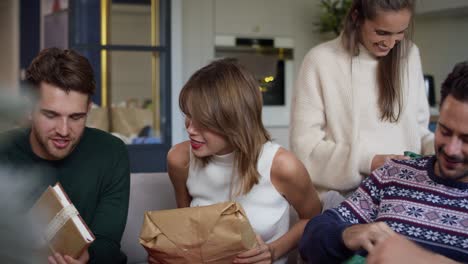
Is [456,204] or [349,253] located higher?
[456,204]

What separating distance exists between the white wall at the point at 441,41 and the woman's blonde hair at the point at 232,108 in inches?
171

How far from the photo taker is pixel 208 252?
58.6 inches

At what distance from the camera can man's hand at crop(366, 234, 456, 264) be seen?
1.17 m

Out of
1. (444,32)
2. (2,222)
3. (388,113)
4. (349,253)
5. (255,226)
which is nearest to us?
(2,222)

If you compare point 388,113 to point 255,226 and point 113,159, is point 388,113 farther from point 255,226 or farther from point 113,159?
point 113,159

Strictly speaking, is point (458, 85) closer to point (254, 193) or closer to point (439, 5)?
point (254, 193)

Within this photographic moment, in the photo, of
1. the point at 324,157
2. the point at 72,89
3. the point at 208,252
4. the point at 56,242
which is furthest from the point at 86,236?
the point at 324,157

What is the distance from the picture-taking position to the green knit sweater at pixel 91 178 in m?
1.62

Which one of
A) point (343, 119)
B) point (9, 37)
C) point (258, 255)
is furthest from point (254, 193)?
point (9, 37)

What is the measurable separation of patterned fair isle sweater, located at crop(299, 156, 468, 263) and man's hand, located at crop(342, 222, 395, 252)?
0.05 m

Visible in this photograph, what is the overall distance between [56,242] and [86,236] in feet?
0.28

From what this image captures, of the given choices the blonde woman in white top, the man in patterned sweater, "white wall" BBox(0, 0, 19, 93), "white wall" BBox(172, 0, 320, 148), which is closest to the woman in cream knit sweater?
the blonde woman in white top

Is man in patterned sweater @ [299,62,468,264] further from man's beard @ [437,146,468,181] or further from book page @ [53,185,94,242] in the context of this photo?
book page @ [53,185,94,242]

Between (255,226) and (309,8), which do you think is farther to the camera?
(309,8)
